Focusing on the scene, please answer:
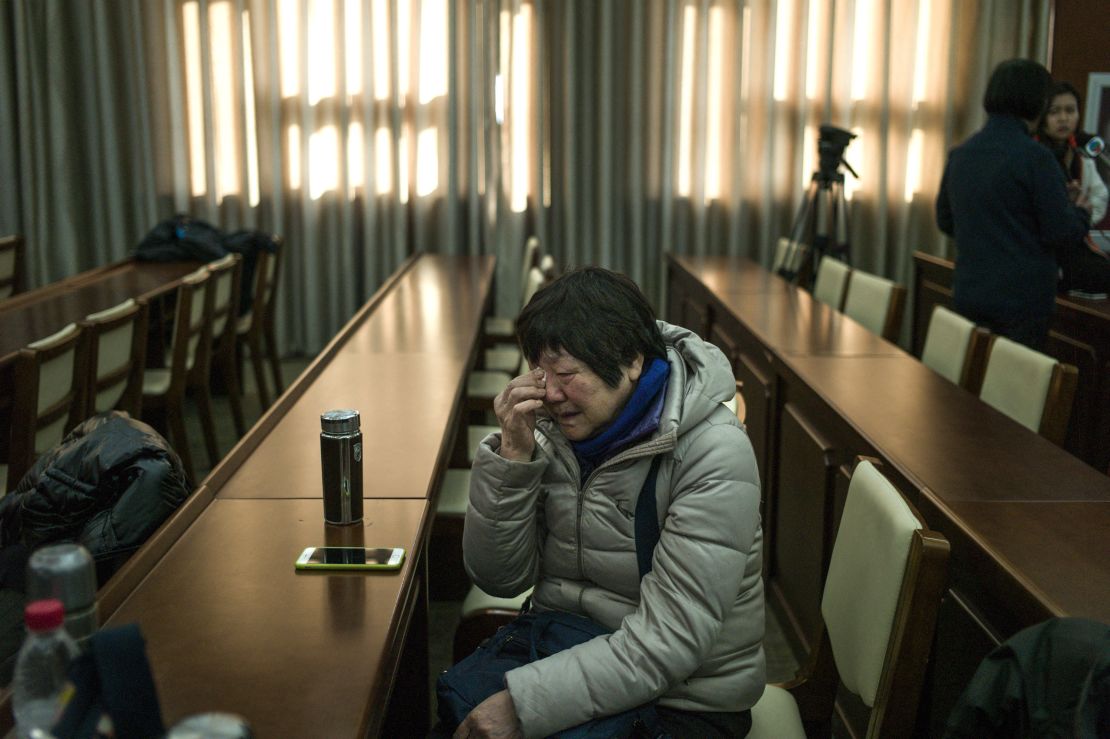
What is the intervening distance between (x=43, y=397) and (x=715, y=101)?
14.3 feet

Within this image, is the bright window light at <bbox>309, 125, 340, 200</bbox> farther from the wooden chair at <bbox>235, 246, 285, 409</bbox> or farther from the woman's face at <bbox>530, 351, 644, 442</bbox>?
the woman's face at <bbox>530, 351, 644, 442</bbox>

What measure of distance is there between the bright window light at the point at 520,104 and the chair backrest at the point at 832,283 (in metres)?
2.22

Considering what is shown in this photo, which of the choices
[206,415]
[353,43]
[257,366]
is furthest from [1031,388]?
[353,43]

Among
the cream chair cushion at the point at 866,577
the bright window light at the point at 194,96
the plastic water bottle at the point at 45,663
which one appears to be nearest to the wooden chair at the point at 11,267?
the bright window light at the point at 194,96

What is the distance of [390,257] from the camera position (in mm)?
6457

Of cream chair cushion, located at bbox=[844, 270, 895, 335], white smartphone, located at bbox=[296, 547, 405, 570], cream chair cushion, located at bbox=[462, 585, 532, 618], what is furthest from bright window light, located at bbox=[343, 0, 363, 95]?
white smartphone, located at bbox=[296, 547, 405, 570]

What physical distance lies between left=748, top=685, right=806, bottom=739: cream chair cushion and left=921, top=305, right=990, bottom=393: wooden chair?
54.0 inches

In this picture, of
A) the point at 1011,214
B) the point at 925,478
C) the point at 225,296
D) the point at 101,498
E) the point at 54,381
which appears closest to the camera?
the point at 101,498

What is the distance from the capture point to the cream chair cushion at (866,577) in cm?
150

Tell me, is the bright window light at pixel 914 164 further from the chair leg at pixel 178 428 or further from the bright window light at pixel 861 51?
the chair leg at pixel 178 428

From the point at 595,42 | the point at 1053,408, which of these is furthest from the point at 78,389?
the point at 595,42

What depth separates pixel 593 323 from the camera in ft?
5.22

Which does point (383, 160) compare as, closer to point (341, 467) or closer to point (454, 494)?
point (454, 494)

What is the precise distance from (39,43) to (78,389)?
3.73 meters
